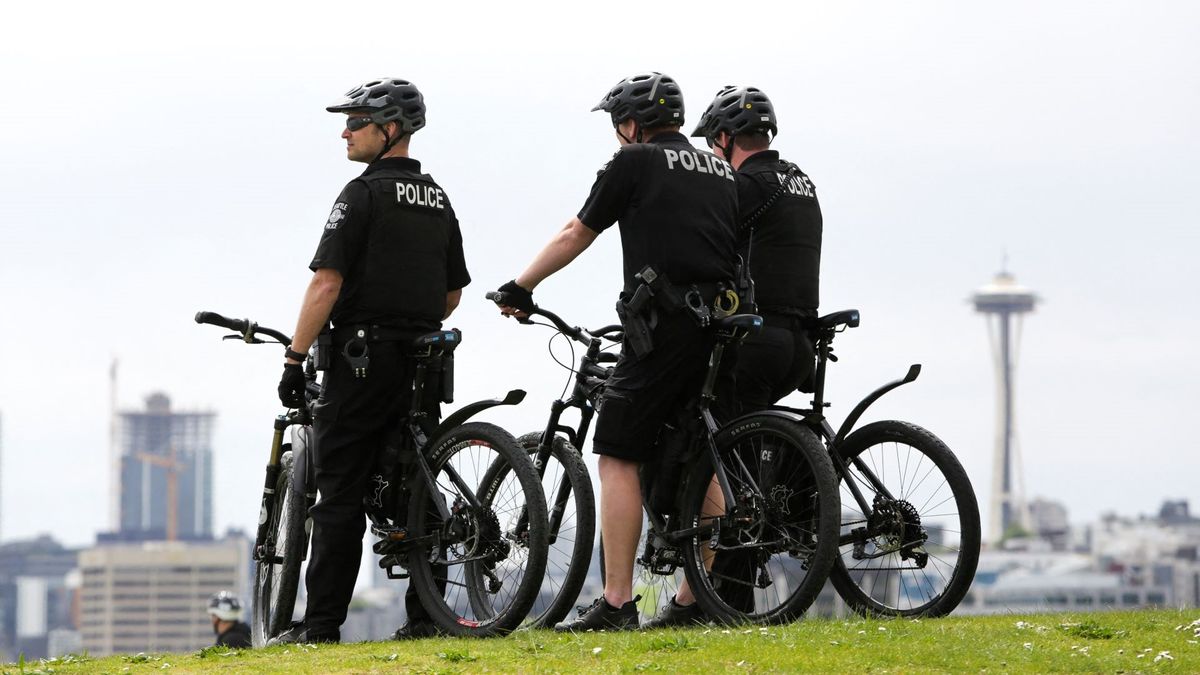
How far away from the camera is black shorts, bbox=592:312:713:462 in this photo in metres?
9.27

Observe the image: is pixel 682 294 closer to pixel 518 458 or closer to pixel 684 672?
pixel 518 458

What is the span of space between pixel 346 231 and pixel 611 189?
4.27ft

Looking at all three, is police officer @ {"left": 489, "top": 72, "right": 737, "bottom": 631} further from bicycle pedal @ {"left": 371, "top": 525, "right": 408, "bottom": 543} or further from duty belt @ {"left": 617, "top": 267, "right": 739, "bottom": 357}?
bicycle pedal @ {"left": 371, "top": 525, "right": 408, "bottom": 543}

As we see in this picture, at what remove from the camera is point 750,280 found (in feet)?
31.1

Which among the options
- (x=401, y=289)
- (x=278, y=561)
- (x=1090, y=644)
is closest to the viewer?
(x=1090, y=644)

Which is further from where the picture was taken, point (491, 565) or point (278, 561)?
point (278, 561)

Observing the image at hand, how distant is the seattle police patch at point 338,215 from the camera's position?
31.7 ft

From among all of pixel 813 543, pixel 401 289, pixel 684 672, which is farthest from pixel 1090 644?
pixel 401 289

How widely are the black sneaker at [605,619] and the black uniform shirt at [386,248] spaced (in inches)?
62.2

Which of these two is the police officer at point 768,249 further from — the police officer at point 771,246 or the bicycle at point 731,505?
the bicycle at point 731,505

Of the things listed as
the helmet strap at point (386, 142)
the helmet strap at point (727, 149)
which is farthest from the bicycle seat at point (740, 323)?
the helmet strap at point (386, 142)

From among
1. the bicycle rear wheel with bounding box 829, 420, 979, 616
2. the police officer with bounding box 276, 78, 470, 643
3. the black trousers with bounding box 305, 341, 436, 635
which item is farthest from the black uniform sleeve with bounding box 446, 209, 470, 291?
the bicycle rear wheel with bounding box 829, 420, 979, 616

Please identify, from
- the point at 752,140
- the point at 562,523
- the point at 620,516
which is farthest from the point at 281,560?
the point at 752,140

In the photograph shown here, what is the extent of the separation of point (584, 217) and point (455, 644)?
200cm
